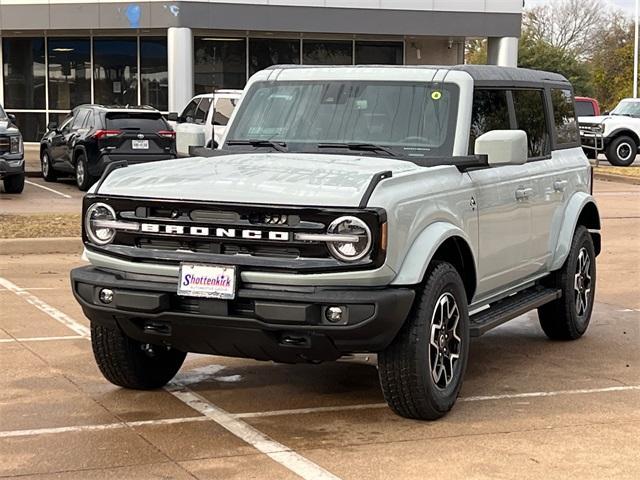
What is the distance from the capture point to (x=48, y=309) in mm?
9156

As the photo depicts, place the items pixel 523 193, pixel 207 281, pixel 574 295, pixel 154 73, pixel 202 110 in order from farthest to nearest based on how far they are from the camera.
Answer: pixel 154 73, pixel 202 110, pixel 574 295, pixel 523 193, pixel 207 281

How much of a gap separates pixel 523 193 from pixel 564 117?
1526 millimetres

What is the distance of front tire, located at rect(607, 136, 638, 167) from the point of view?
30750mm

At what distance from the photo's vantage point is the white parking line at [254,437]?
5117 mm

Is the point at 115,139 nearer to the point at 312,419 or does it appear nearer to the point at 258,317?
the point at 312,419

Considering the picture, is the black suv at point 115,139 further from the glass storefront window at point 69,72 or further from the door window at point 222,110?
the glass storefront window at point 69,72

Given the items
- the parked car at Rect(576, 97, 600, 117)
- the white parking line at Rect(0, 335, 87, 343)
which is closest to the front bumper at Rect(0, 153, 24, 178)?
the white parking line at Rect(0, 335, 87, 343)

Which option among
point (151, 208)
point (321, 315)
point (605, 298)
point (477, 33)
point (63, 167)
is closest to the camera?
point (321, 315)

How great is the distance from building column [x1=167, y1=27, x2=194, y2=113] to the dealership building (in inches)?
1.0

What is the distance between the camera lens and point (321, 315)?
543 centimetres

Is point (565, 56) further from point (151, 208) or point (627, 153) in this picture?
point (151, 208)

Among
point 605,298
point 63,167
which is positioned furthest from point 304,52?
point 605,298

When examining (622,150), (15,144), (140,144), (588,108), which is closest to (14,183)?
(15,144)

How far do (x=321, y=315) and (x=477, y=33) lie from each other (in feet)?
85.3
